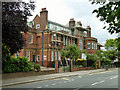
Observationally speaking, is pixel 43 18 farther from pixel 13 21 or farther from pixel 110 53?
pixel 13 21

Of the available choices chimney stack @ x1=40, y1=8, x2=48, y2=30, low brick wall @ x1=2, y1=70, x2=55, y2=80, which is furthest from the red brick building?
low brick wall @ x1=2, y1=70, x2=55, y2=80

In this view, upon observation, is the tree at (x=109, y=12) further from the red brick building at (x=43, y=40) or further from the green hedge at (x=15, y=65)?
the red brick building at (x=43, y=40)

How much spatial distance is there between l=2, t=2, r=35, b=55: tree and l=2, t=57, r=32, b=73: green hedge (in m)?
2.65

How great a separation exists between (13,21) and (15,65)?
288 inches

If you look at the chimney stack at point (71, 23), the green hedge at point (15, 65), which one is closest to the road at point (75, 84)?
the green hedge at point (15, 65)

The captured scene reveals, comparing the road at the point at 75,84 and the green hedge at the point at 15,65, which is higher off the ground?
the green hedge at the point at 15,65

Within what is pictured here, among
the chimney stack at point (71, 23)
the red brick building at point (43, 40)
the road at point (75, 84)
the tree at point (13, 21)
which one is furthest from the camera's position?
the chimney stack at point (71, 23)

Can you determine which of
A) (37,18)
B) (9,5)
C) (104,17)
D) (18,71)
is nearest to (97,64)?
(37,18)

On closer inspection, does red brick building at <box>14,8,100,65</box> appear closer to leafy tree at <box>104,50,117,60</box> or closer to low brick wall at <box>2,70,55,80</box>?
low brick wall at <box>2,70,55,80</box>

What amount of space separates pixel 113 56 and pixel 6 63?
A: 42.1m

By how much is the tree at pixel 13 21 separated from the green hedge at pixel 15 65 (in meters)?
2.65

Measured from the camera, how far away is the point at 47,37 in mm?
40562

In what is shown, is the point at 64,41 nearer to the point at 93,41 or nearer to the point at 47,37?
the point at 47,37

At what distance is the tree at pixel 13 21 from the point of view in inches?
635
